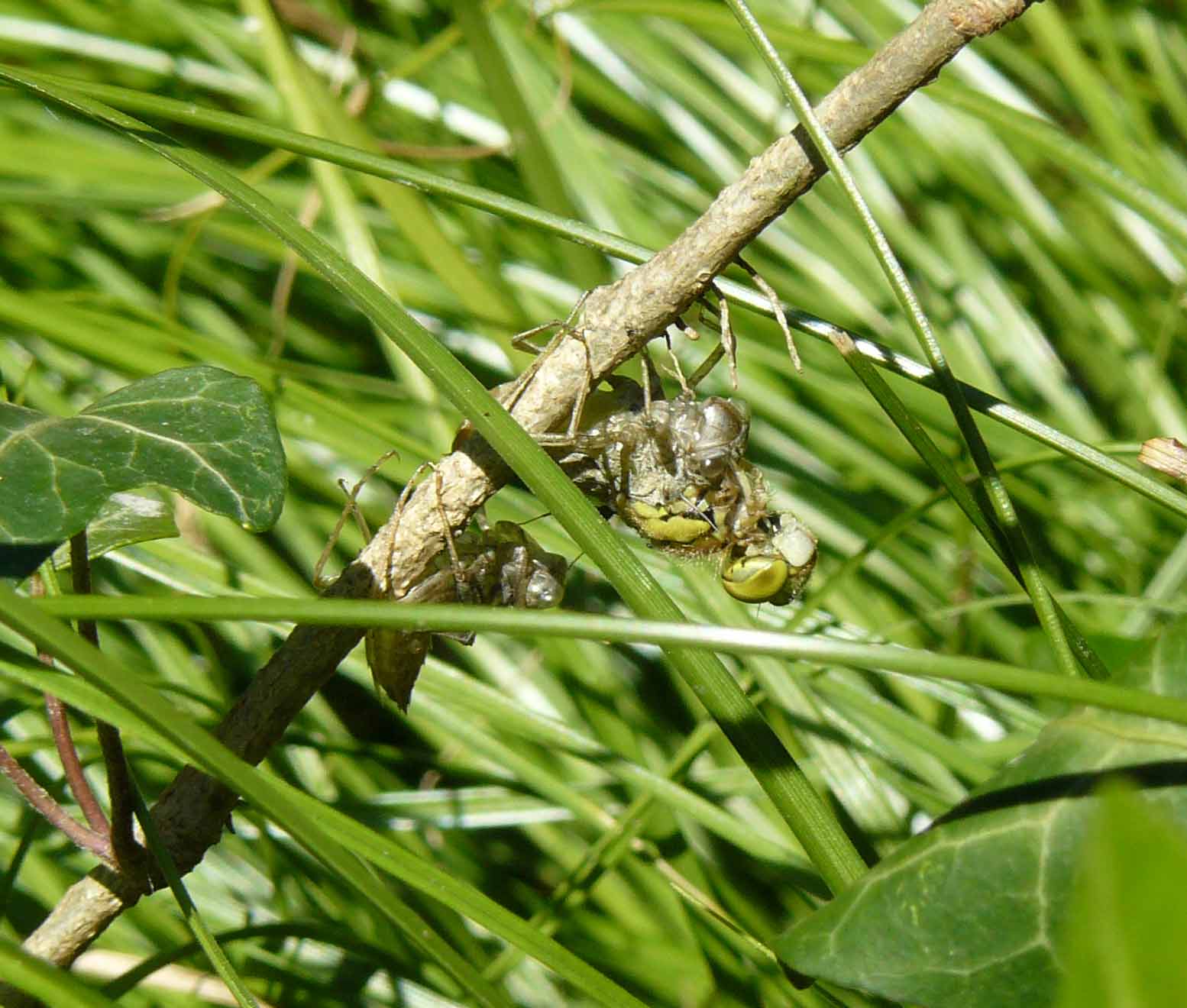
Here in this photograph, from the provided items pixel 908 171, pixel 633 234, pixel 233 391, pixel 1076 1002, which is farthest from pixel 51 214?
pixel 1076 1002

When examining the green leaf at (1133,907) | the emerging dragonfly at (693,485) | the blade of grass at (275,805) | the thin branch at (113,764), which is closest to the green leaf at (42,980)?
the blade of grass at (275,805)

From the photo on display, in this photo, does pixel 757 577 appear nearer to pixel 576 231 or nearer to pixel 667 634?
pixel 576 231

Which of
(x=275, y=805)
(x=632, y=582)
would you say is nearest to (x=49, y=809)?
(x=275, y=805)

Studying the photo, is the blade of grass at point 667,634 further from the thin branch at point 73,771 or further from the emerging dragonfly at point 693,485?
the emerging dragonfly at point 693,485

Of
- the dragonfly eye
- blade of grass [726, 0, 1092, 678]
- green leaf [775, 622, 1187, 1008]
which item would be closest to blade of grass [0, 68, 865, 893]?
green leaf [775, 622, 1187, 1008]

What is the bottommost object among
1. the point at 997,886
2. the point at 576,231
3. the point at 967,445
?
the point at 997,886

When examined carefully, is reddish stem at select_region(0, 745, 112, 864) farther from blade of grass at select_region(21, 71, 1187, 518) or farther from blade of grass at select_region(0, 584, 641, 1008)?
blade of grass at select_region(21, 71, 1187, 518)
